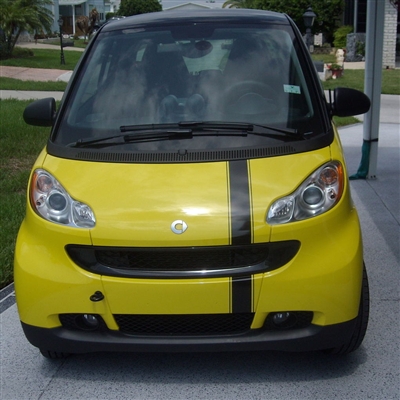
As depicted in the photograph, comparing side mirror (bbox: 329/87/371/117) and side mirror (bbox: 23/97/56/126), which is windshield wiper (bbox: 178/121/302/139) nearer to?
side mirror (bbox: 329/87/371/117)

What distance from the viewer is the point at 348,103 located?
414 centimetres

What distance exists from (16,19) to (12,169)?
24201 millimetres

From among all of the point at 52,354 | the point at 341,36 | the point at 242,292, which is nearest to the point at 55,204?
the point at 52,354

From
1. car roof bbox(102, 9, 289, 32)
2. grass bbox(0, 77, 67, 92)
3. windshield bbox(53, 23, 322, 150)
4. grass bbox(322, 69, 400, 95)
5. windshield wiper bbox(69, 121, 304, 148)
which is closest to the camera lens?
windshield wiper bbox(69, 121, 304, 148)

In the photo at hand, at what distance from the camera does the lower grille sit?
314 cm

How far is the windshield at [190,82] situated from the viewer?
3756 millimetres

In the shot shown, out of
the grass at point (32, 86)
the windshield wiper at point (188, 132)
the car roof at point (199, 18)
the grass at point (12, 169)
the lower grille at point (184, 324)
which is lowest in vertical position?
the grass at point (32, 86)

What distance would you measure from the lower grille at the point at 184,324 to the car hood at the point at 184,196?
0.35 m

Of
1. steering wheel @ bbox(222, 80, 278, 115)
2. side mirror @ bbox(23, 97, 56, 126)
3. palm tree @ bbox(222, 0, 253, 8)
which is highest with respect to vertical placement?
steering wheel @ bbox(222, 80, 278, 115)

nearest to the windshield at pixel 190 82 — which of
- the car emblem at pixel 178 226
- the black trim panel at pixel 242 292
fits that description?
the car emblem at pixel 178 226

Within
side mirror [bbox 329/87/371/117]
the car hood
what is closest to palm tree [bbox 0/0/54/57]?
side mirror [bbox 329/87/371/117]

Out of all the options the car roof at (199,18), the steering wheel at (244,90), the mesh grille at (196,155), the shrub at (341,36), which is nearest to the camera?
the mesh grille at (196,155)

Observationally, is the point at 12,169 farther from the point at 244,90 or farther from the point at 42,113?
the point at 244,90

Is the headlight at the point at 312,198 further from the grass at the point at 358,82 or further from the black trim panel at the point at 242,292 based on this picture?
the grass at the point at 358,82
